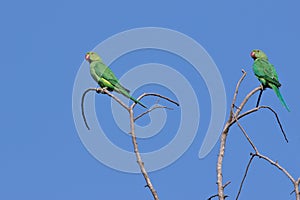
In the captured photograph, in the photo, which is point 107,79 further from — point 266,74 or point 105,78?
point 266,74

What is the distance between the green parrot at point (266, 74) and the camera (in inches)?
362

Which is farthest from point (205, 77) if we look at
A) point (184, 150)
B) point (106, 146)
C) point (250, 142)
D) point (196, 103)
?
point (250, 142)

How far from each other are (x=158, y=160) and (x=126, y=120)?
0.99 metres

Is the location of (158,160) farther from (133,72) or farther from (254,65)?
(254,65)

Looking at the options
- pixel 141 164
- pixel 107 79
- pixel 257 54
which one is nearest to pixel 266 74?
pixel 257 54

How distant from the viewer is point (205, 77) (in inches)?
328

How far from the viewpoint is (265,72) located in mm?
9445

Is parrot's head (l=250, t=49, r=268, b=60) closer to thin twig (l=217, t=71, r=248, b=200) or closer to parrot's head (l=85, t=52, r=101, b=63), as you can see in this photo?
parrot's head (l=85, t=52, r=101, b=63)

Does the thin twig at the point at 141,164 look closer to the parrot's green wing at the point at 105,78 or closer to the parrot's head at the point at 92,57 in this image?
the parrot's green wing at the point at 105,78

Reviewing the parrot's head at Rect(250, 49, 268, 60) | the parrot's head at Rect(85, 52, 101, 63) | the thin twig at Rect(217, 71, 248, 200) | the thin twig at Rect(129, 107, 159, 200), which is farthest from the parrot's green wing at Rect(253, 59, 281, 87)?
the thin twig at Rect(129, 107, 159, 200)

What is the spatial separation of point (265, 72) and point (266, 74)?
0.15 m

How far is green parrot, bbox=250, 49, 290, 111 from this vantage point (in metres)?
9.18

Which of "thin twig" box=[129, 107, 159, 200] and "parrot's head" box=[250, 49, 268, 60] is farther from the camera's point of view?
"parrot's head" box=[250, 49, 268, 60]

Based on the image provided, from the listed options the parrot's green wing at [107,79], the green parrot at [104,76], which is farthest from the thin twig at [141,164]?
the parrot's green wing at [107,79]
